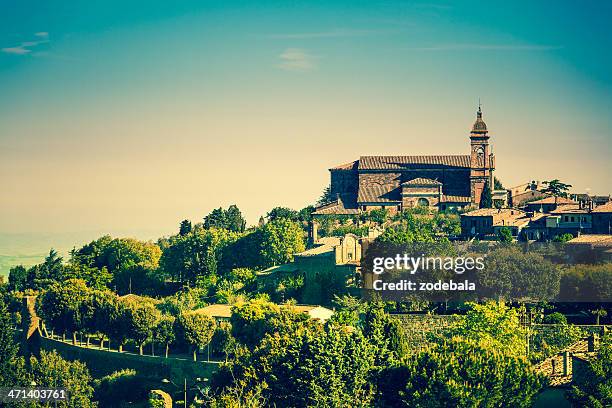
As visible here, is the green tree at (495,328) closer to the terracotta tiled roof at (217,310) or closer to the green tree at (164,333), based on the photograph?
the terracotta tiled roof at (217,310)

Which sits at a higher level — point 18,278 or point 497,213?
point 497,213

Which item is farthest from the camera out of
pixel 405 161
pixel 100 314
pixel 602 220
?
pixel 405 161

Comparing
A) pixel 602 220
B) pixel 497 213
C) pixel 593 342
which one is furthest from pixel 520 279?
pixel 497 213

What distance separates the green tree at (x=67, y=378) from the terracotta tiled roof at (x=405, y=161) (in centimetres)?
4717

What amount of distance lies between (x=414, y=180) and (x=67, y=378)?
47.8 meters

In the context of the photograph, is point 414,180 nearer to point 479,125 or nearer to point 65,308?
point 479,125

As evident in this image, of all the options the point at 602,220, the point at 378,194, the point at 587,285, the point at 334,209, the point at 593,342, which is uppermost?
the point at 378,194

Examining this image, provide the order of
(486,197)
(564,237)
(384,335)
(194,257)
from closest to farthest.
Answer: (384,335) → (564,237) → (194,257) → (486,197)

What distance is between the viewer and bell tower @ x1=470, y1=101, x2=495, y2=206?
9316cm

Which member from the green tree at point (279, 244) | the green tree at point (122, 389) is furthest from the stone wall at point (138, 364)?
the green tree at point (279, 244)

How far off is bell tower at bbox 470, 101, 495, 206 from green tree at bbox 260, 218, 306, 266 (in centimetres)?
2336

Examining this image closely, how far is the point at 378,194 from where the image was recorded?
95250 mm

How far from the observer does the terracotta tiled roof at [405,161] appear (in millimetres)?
95750

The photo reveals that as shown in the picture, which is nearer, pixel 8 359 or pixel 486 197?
pixel 8 359
